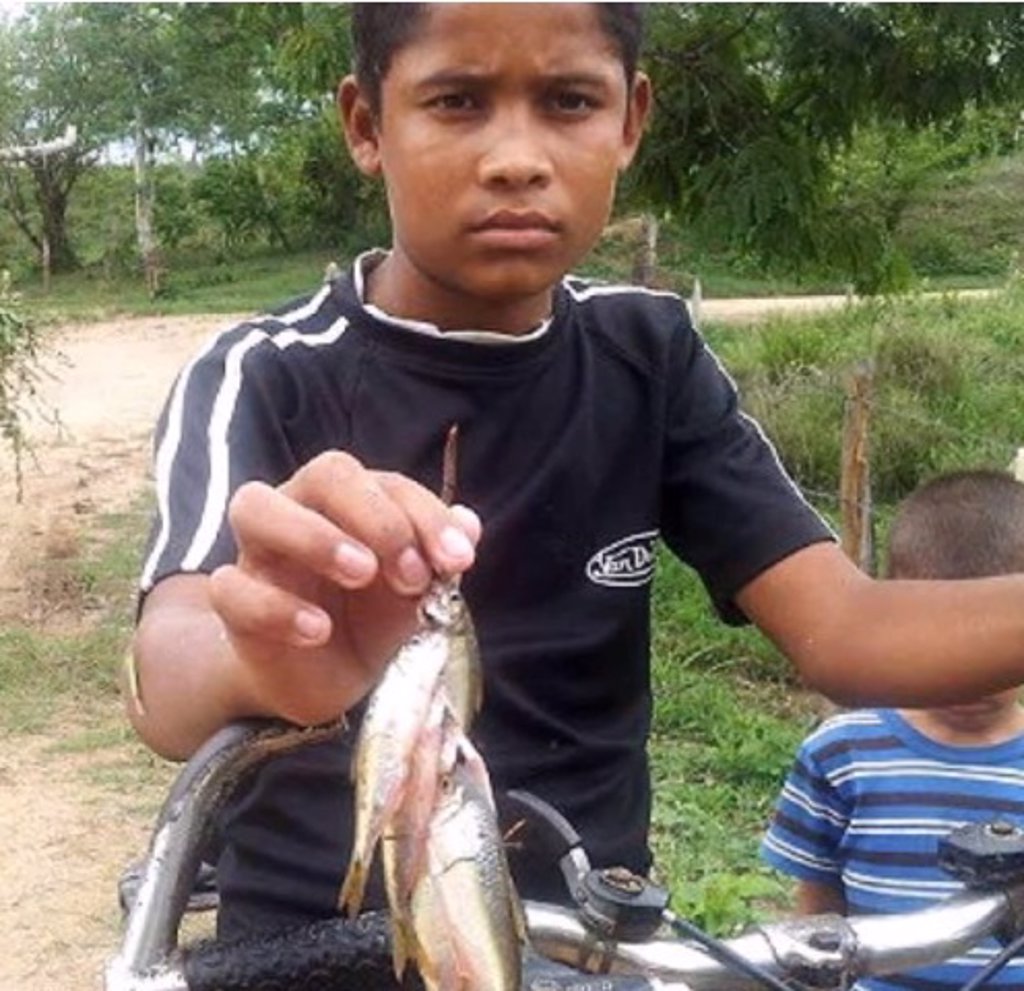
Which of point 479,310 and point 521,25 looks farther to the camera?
point 479,310

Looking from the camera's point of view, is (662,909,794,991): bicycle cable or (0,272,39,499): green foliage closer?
(662,909,794,991): bicycle cable

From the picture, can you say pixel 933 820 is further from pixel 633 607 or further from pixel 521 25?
pixel 521 25

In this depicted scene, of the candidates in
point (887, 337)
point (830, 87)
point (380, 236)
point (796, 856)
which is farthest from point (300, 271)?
point (796, 856)

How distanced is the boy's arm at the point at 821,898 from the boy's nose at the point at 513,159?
4.65 ft

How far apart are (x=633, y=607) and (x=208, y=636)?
50 centimetres

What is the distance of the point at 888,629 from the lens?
1.50 m

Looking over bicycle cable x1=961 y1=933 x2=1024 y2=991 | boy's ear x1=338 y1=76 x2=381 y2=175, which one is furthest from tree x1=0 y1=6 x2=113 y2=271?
bicycle cable x1=961 y1=933 x2=1024 y2=991

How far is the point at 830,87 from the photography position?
22.1 ft

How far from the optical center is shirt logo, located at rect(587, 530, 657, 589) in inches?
61.9

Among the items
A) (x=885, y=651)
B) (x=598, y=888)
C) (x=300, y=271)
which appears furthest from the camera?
(x=300, y=271)

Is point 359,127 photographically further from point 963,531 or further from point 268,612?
point 963,531

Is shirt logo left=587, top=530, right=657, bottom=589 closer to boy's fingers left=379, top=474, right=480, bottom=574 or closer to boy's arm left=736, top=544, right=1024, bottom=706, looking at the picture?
boy's arm left=736, top=544, right=1024, bottom=706

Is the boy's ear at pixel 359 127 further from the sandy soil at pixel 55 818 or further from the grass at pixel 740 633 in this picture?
the grass at pixel 740 633

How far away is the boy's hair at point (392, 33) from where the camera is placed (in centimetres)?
141
